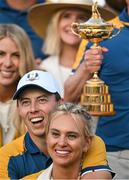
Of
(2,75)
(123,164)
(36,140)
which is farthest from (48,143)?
(2,75)

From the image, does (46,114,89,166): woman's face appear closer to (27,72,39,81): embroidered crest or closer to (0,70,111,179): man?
(0,70,111,179): man

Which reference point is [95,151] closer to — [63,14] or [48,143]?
[48,143]

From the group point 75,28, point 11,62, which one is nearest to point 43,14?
point 11,62

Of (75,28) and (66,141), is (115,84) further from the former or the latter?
(66,141)

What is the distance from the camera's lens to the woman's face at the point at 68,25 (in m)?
7.91

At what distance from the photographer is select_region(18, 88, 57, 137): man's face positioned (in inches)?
221

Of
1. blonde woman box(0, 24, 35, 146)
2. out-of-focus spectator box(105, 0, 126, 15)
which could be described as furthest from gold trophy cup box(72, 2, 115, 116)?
out-of-focus spectator box(105, 0, 126, 15)

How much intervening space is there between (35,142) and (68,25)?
2.50 metres

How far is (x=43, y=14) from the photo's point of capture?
836cm

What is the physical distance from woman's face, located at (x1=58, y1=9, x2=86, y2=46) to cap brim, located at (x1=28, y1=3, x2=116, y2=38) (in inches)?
3.0

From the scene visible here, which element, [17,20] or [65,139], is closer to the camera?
[65,139]

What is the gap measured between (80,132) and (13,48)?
1958 millimetres

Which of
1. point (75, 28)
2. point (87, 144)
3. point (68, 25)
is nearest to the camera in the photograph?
point (87, 144)

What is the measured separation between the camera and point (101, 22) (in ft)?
20.4
